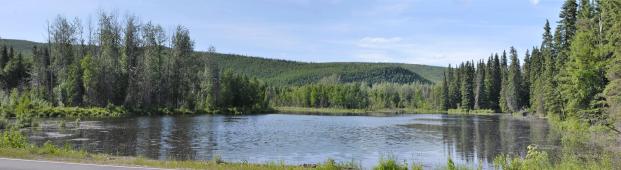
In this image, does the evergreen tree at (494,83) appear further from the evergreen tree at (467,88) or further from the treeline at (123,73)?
the treeline at (123,73)

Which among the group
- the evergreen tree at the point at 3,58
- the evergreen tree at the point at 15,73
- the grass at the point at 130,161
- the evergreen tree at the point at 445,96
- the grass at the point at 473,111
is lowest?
the grass at the point at 473,111

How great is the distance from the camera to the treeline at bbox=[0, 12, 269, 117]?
84500mm

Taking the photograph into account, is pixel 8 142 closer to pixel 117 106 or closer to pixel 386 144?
pixel 386 144

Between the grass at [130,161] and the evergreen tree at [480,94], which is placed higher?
the evergreen tree at [480,94]

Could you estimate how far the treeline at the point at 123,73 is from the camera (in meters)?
84.5

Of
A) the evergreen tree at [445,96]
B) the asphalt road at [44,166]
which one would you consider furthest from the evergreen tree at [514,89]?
the asphalt road at [44,166]

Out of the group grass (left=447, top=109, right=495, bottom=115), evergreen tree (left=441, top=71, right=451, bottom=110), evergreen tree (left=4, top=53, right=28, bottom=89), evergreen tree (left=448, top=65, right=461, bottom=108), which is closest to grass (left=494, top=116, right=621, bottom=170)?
grass (left=447, top=109, right=495, bottom=115)

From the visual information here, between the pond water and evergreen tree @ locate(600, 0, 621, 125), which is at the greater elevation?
evergreen tree @ locate(600, 0, 621, 125)

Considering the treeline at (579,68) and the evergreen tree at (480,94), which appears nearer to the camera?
the treeline at (579,68)

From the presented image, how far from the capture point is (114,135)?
42906mm

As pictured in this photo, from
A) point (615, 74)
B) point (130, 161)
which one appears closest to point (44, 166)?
point (130, 161)

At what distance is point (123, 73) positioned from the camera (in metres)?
91.3

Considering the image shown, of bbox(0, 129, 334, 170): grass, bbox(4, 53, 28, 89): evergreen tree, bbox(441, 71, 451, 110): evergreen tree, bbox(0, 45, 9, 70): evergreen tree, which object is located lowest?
bbox(0, 129, 334, 170): grass

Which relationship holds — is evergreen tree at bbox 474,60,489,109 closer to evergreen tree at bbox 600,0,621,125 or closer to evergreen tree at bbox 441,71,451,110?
evergreen tree at bbox 441,71,451,110
